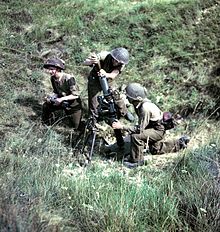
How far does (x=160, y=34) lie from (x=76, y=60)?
5.62 ft

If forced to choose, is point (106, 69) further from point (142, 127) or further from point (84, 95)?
point (84, 95)

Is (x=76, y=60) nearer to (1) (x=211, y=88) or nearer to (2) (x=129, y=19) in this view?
(2) (x=129, y=19)

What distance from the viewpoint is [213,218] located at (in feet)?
15.0

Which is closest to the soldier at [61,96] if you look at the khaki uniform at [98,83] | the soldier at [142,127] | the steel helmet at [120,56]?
the khaki uniform at [98,83]

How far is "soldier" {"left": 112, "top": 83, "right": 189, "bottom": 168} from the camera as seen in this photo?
6.63 metres

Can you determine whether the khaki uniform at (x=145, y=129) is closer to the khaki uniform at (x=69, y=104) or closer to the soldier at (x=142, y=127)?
the soldier at (x=142, y=127)

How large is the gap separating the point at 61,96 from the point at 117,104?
2.97ft

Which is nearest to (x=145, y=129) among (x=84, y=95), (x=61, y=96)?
(x=61, y=96)

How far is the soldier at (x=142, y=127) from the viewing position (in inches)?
261

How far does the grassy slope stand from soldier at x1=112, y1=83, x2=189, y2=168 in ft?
1.21

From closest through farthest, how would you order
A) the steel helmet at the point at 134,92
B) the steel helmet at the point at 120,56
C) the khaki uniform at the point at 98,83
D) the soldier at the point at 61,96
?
the steel helmet at the point at 134,92, the steel helmet at the point at 120,56, the khaki uniform at the point at 98,83, the soldier at the point at 61,96

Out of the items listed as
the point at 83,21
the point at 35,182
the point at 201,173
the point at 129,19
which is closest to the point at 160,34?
the point at 129,19

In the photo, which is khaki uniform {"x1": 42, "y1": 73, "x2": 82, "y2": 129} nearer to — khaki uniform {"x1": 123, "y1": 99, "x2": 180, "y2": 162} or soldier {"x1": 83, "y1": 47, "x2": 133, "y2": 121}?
soldier {"x1": 83, "y1": 47, "x2": 133, "y2": 121}

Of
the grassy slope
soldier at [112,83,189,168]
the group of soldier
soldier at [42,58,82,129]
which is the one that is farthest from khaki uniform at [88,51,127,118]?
the grassy slope
